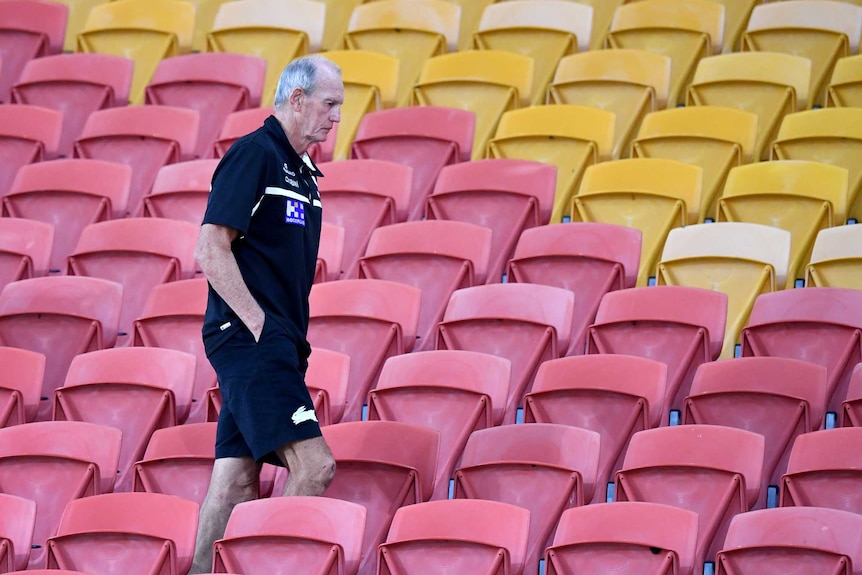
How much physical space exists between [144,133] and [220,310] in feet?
6.87

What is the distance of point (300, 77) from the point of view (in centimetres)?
290

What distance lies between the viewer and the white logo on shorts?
281cm

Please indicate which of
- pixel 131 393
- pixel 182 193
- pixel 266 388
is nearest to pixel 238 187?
pixel 266 388

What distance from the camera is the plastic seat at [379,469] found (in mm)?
3074

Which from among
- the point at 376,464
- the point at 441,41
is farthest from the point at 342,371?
the point at 441,41

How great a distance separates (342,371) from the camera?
11.5ft

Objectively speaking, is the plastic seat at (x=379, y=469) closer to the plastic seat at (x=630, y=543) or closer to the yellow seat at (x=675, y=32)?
the plastic seat at (x=630, y=543)

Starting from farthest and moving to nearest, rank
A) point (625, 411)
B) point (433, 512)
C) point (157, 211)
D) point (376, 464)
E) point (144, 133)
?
point (144, 133), point (157, 211), point (625, 411), point (376, 464), point (433, 512)

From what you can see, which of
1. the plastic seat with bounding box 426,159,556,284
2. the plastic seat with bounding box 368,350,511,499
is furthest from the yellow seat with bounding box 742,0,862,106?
the plastic seat with bounding box 368,350,511,499

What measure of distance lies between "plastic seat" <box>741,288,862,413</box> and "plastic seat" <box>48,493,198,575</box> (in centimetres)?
153

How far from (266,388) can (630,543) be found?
733mm

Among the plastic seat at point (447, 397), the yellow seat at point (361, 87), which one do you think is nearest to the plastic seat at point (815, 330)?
the plastic seat at point (447, 397)

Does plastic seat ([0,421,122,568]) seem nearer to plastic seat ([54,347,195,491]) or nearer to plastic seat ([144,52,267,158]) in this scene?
plastic seat ([54,347,195,491])

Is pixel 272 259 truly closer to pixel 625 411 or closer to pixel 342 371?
pixel 342 371
